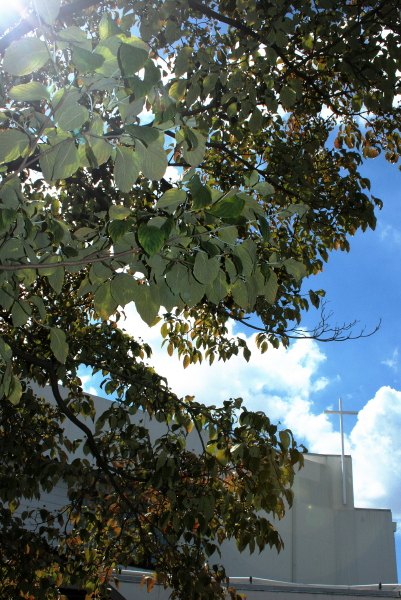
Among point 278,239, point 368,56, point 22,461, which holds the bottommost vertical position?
point 22,461

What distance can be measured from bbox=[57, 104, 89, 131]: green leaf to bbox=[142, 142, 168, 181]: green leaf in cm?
18

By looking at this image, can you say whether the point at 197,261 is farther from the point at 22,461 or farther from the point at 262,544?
the point at 22,461

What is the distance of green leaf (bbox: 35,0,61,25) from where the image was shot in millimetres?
832

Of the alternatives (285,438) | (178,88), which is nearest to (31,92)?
(178,88)

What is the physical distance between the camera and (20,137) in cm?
98

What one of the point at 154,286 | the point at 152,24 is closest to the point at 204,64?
the point at 152,24

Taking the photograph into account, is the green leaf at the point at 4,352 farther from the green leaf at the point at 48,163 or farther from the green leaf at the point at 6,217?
the green leaf at the point at 48,163

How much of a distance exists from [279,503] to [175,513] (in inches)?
39.6

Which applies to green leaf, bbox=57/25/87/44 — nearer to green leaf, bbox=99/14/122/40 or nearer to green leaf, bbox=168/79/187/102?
green leaf, bbox=99/14/122/40

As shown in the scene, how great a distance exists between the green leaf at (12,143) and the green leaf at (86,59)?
0.26 meters

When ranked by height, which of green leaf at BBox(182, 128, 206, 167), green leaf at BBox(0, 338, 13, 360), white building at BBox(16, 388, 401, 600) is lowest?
white building at BBox(16, 388, 401, 600)

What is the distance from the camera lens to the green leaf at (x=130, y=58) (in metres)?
0.81

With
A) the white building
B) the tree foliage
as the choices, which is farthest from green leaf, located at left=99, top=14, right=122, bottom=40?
the white building

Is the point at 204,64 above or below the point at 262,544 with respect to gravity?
above
